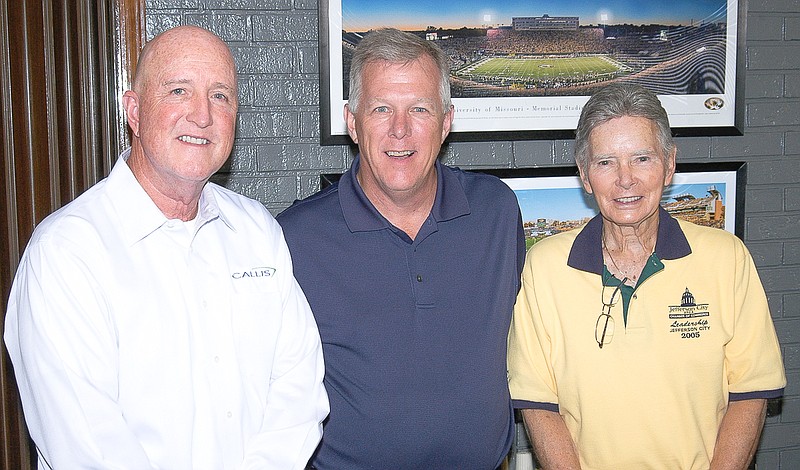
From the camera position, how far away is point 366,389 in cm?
223

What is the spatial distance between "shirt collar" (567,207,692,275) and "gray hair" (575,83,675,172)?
0.20 meters

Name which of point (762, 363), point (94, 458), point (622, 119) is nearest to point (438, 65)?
point (622, 119)

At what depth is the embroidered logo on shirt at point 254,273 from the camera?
2.03m

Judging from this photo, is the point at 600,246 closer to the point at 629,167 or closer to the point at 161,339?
the point at 629,167

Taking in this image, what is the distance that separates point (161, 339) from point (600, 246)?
3.90 feet

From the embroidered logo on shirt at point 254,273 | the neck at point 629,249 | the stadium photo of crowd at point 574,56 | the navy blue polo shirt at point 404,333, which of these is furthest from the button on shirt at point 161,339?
the stadium photo of crowd at point 574,56

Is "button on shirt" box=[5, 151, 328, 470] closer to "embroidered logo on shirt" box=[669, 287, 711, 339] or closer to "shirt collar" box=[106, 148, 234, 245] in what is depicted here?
"shirt collar" box=[106, 148, 234, 245]

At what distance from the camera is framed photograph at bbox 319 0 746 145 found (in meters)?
3.06

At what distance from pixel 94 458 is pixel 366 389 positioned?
0.74 metres

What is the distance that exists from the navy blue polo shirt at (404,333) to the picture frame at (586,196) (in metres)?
0.88

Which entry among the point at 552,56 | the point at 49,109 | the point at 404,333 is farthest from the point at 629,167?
the point at 49,109

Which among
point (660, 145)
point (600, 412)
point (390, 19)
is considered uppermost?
point (390, 19)

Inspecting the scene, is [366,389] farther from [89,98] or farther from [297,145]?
[89,98]

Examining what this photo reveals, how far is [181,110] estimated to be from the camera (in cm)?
191
